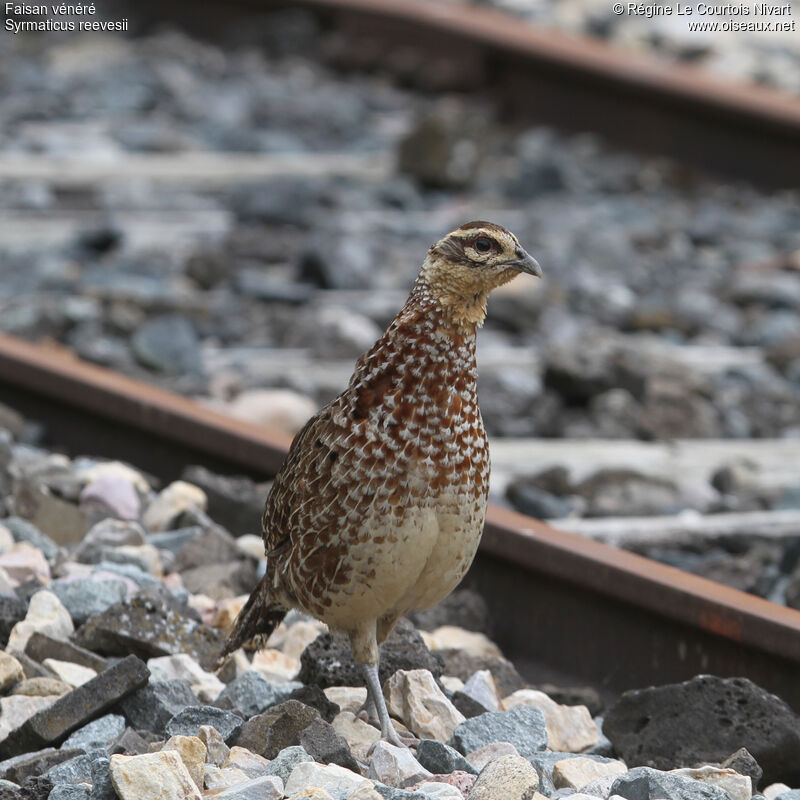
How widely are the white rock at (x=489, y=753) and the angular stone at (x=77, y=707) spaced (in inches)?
30.8

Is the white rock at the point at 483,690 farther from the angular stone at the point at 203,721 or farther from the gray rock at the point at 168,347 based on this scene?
the gray rock at the point at 168,347

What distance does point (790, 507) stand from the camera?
6.12 m

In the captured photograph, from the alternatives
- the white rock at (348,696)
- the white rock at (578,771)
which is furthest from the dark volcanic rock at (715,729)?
the white rock at (348,696)

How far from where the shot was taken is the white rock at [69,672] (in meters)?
4.14

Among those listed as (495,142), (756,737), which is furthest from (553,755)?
(495,142)

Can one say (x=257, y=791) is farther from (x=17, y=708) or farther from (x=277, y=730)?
(x=17, y=708)

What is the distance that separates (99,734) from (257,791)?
63 centimetres

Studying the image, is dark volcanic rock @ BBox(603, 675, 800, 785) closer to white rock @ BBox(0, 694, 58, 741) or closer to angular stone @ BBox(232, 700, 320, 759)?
angular stone @ BBox(232, 700, 320, 759)

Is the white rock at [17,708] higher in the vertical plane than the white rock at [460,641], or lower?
higher

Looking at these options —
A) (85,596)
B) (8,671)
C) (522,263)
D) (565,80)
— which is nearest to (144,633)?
(85,596)

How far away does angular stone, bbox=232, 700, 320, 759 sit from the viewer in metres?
3.75

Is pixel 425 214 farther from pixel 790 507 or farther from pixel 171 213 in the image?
pixel 790 507

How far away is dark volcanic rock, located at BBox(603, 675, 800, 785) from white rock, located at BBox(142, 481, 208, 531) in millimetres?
1879

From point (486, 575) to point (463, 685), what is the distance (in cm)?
83
